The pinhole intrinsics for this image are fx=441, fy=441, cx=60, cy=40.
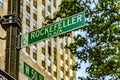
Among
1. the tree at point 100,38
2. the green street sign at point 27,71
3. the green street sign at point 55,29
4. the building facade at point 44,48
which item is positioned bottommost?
the green street sign at point 27,71

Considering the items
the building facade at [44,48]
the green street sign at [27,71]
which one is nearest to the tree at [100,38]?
the green street sign at [27,71]

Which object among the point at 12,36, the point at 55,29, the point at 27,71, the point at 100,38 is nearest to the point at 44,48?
the point at 100,38

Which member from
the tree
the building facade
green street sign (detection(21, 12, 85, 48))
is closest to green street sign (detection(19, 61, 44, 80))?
green street sign (detection(21, 12, 85, 48))

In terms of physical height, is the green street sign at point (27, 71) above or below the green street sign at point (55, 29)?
below

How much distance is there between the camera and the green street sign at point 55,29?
9564 millimetres

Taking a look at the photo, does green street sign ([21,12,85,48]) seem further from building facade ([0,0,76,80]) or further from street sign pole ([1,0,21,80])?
building facade ([0,0,76,80])

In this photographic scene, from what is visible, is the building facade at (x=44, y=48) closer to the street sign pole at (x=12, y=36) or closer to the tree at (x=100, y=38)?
the tree at (x=100, y=38)

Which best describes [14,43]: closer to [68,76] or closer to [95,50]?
[95,50]

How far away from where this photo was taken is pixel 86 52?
67.5 feet

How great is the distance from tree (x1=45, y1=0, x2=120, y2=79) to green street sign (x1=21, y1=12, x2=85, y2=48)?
1007cm

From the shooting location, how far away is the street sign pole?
901 cm

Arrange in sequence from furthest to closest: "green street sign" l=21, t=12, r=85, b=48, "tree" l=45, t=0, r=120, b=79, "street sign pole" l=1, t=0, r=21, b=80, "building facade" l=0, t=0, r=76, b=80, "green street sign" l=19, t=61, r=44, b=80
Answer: "building facade" l=0, t=0, r=76, b=80
"tree" l=45, t=0, r=120, b=79
"green street sign" l=19, t=61, r=44, b=80
"green street sign" l=21, t=12, r=85, b=48
"street sign pole" l=1, t=0, r=21, b=80

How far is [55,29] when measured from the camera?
973cm

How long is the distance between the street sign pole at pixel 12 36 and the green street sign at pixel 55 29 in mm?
293
